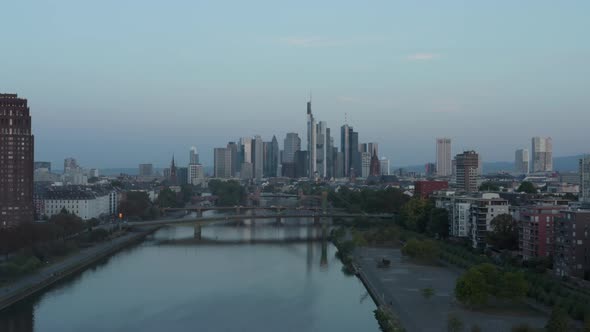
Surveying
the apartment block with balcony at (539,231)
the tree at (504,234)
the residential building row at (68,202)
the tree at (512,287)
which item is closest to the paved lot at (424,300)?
the tree at (512,287)

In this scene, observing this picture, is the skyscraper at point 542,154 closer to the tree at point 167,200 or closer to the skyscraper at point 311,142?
the skyscraper at point 311,142

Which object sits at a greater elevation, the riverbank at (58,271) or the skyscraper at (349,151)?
the skyscraper at (349,151)

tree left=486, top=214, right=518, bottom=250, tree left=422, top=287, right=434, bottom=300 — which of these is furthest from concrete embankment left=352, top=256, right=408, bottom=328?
tree left=486, top=214, right=518, bottom=250

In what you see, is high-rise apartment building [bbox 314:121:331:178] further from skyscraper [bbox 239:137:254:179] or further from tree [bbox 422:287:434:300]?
tree [bbox 422:287:434:300]

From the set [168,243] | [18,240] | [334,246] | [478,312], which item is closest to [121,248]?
[168,243]

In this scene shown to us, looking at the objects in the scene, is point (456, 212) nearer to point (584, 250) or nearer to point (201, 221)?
point (584, 250)

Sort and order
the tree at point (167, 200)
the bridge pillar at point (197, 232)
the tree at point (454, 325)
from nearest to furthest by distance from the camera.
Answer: the tree at point (454, 325) → the bridge pillar at point (197, 232) → the tree at point (167, 200)
